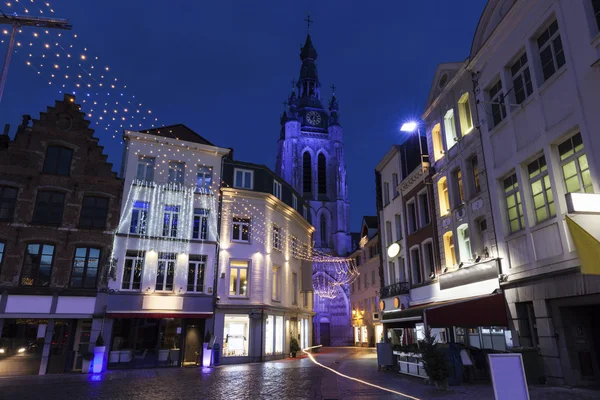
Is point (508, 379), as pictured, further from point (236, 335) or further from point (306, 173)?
point (306, 173)

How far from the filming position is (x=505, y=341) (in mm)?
14031

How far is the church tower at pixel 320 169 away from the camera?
213ft

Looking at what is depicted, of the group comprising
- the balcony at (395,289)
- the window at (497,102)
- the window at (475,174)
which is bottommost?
the balcony at (395,289)

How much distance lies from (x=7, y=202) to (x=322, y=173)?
51622 mm

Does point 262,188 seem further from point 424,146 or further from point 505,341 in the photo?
point 505,341

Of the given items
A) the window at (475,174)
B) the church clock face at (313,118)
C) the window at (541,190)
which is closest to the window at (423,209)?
the window at (475,174)

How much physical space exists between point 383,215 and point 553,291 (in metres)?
16.5

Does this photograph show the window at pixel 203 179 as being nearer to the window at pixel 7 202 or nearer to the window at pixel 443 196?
the window at pixel 7 202

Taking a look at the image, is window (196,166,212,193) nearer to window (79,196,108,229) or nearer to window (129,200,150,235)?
window (129,200,150,235)

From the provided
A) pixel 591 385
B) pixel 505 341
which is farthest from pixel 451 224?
pixel 591 385

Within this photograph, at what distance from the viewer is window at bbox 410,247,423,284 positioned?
22447mm

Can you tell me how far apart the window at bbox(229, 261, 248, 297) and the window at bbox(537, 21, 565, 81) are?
63.2 feet

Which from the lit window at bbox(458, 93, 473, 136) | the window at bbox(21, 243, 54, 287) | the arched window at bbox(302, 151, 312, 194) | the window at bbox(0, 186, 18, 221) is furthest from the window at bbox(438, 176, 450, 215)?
the arched window at bbox(302, 151, 312, 194)

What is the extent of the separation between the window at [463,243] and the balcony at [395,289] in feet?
20.1
